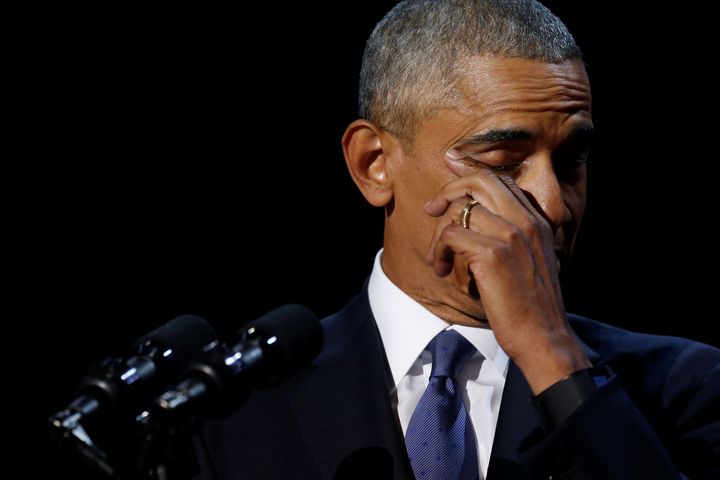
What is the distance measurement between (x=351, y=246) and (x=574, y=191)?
45.2 inches

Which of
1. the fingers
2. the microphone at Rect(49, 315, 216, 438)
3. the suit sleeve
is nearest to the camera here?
the microphone at Rect(49, 315, 216, 438)

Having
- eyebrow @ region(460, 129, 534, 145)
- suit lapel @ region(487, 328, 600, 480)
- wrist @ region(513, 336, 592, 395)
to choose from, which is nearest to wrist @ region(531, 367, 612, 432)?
wrist @ region(513, 336, 592, 395)

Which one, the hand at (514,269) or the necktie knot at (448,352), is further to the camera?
the necktie knot at (448,352)

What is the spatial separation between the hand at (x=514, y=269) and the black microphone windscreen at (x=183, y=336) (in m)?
0.59

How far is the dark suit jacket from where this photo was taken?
86.6 inches

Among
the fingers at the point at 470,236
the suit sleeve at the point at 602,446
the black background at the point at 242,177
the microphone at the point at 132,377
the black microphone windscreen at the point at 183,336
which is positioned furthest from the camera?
the black background at the point at 242,177

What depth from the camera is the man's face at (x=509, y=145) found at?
2.23 meters

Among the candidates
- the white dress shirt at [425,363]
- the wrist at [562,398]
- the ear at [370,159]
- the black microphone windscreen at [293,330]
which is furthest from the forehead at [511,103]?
the black microphone windscreen at [293,330]

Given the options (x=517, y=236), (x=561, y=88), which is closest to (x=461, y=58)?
(x=561, y=88)

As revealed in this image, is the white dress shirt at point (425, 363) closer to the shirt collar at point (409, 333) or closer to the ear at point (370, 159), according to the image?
the shirt collar at point (409, 333)

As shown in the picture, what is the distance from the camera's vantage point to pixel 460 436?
217cm

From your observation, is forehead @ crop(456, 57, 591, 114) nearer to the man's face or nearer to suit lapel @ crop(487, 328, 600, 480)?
the man's face

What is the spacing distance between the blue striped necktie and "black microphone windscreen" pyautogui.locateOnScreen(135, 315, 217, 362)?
28.2 inches

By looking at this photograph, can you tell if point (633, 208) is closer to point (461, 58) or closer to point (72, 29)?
point (461, 58)
